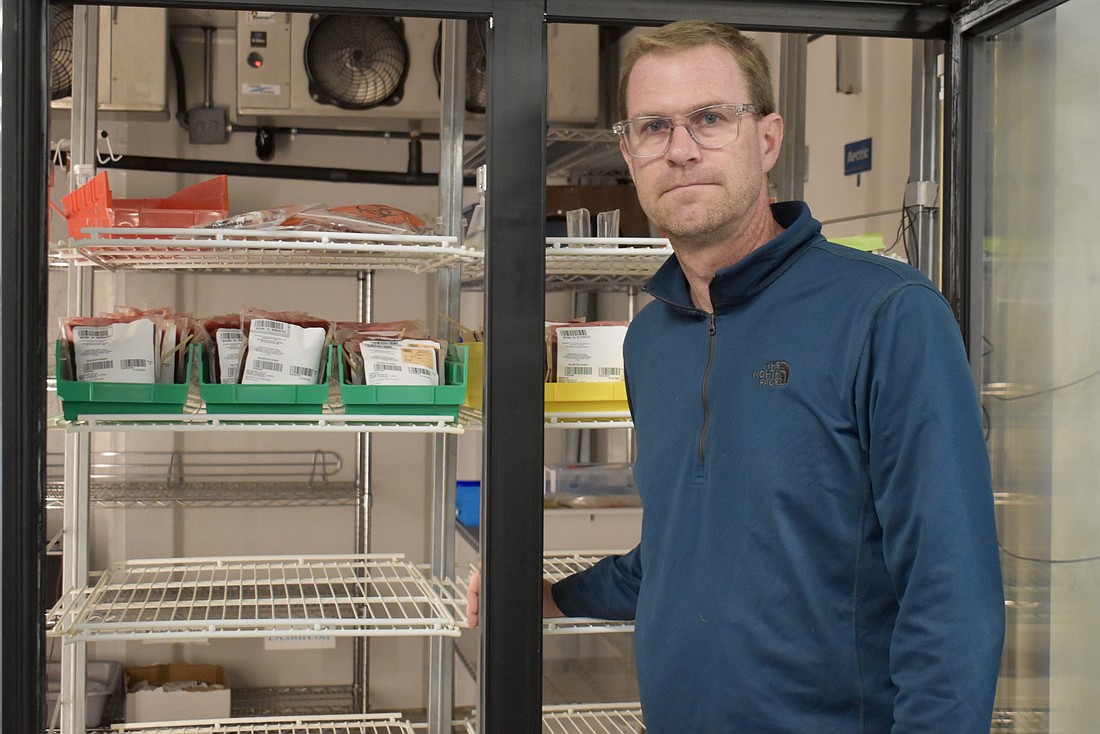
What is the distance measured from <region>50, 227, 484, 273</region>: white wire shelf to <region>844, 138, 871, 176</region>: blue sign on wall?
1.38m

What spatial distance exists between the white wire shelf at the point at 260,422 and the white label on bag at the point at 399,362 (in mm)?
78

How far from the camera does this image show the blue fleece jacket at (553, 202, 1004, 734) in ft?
4.02

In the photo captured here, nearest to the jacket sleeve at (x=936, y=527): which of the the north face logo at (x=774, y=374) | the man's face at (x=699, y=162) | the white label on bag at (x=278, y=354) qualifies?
the the north face logo at (x=774, y=374)

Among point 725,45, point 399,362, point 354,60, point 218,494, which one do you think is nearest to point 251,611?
point 218,494

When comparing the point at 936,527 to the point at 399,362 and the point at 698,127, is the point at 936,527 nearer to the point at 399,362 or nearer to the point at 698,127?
the point at 698,127

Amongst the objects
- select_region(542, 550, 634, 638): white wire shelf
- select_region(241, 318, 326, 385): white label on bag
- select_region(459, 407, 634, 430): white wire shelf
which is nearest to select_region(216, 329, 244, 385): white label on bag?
select_region(241, 318, 326, 385): white label on bag

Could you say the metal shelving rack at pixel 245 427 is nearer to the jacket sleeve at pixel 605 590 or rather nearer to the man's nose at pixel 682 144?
the jacket sleeve at pixel 605 590

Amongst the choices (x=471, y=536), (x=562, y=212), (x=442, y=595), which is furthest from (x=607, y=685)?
(x=562, y=212)

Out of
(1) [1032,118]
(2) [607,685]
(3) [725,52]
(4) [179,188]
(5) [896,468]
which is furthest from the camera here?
(4) [179,188]

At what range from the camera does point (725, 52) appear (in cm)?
151

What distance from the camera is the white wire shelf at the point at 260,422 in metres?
2.08

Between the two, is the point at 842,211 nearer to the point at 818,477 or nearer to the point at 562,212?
the point at 562,212

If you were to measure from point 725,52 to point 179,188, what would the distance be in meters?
3.08

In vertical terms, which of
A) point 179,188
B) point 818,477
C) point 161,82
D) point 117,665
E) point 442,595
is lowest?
point 117,665
